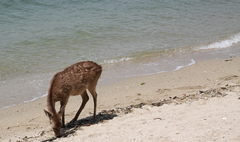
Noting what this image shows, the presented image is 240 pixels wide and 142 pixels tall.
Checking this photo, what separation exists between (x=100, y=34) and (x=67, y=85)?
8.35 metres

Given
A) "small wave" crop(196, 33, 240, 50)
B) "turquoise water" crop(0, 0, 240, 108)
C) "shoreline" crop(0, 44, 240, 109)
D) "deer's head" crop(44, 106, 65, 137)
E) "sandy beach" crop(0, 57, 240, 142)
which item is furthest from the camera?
"small wave" crop(196, 33, 240, 50)

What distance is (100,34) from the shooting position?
1457cm

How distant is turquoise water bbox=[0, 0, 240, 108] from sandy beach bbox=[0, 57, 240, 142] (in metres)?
1.22

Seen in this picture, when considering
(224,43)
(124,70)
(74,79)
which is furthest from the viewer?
(224,43)

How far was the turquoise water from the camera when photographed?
10.8m

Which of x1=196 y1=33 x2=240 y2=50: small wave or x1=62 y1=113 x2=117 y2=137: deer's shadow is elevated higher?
x1=62 y1=113 x2=117 y2=137: deer's shadow

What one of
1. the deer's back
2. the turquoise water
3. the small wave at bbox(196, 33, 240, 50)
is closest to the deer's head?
the deer's back

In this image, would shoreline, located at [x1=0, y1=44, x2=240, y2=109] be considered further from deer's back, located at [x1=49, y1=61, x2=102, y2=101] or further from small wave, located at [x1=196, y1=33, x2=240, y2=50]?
deer's back, located at [x1=49, y1=61, x2=102, y2=101]

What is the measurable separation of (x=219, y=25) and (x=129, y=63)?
23.2 ft

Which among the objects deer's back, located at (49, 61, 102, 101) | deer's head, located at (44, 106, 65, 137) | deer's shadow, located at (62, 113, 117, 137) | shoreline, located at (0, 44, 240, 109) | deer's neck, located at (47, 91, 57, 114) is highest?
deer's back, located at (49, 61, 102, 101)

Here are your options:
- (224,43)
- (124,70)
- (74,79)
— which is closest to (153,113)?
(74,79)

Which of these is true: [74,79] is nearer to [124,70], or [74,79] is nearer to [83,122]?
[83,122]

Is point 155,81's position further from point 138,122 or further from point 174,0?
point 174,0

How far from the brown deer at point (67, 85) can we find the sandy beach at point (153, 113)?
13.4 inches
